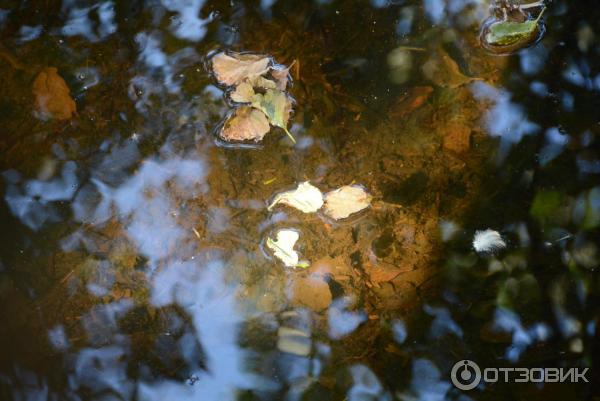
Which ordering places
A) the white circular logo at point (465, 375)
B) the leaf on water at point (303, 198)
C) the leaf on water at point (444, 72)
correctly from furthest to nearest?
the leaf on water at point (444, 72) < the leaf on water at point (303, 198) < the white circular logo at point (465, 375)

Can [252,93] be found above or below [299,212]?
above

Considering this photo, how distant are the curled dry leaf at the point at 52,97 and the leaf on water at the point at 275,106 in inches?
32.5

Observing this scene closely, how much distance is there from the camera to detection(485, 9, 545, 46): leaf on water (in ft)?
6.96

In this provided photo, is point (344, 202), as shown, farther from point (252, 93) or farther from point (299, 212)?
point (252, 93)

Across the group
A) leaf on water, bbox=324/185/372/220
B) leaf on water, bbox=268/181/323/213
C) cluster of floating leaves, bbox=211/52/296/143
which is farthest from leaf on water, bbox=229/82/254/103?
leaf on water, bbox=324/185/372/220

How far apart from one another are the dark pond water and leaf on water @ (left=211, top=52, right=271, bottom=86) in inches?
2.7

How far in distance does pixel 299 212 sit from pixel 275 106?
47 centimetres

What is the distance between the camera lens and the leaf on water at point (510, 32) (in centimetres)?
212

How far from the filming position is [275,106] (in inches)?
81.9

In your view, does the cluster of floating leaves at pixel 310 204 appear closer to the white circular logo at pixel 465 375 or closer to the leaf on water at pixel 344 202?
the leaf on water at pixel 344 202

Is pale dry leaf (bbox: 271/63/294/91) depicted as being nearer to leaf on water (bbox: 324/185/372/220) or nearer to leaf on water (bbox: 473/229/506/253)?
leaf on water (bbox: 324/185/372/220)

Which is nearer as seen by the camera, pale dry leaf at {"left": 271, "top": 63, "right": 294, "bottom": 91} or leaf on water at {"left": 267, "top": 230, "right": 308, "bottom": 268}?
leaf on water at {"left": 267, "top": 230, "right": 308, "bottom": 268}

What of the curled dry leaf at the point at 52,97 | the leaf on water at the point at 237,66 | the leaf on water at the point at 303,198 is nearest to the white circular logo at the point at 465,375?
the leaf on water at the point at 303,198

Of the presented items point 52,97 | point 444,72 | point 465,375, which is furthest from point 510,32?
point 52,97
